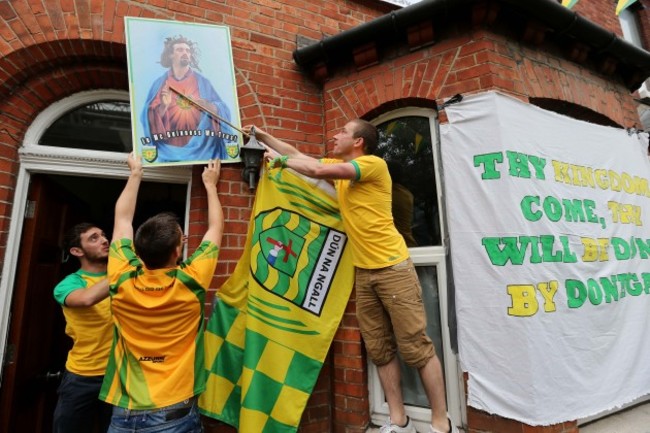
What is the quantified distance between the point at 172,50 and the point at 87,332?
2.11 metres

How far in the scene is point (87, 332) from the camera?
86.9 inches

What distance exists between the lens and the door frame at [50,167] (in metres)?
2.50

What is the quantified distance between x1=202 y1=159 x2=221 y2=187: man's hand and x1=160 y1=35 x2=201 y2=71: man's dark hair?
0.81 m

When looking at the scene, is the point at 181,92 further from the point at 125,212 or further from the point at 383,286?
the point at 383,286

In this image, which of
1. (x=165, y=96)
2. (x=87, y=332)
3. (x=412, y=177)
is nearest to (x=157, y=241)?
(x=87, y=332)

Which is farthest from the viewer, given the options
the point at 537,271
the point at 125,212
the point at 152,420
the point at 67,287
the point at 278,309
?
the point at 278,309

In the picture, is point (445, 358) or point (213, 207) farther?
point (445, 358)

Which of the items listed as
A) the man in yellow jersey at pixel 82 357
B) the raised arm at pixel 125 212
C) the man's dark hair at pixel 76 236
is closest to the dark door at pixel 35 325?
the man's dark hair at pixel 76 236

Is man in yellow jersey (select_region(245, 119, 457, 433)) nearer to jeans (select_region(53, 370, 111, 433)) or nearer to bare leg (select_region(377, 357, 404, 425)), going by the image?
bare leg (select_region(377, 357, 404, 425))

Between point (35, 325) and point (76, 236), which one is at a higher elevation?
point (76, 236)

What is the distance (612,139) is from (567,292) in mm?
1628

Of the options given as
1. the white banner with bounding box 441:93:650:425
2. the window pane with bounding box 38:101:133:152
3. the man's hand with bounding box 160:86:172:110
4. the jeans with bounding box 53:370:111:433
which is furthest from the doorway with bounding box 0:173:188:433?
the white banner with bounding box 441:93:650:425

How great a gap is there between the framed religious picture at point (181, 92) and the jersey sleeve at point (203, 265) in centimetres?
94

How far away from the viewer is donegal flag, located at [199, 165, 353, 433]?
2.40 metres
